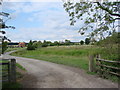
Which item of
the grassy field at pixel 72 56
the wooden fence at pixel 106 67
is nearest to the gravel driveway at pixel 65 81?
the wooden fence at pixel 106 67

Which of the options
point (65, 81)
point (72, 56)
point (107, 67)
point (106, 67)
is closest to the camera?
point (65, 81)

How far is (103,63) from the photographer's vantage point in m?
8.96

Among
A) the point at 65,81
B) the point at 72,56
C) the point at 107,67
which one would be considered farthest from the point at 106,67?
the point at 72,56

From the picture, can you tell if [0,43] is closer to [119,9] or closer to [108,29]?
[108,29]

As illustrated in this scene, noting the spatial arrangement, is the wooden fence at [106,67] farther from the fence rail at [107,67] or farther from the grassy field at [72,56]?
the grassy field at [72,56]

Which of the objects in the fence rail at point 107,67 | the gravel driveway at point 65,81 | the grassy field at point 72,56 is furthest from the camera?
the grassy field at point 72,56

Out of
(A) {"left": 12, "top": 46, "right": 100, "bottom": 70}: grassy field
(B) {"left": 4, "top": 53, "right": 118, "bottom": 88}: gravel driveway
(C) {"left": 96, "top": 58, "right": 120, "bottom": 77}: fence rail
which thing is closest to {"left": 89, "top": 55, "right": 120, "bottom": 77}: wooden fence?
(C) {"left": 96, "top": 58, "right": 120, "bottom": 77}: fence rail

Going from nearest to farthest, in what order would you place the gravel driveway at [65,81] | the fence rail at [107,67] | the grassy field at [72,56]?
the gravel driveway at [65,81], the fence rail at [107,67], the grassy field at [72,56]

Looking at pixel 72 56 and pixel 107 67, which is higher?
pixel 107 67

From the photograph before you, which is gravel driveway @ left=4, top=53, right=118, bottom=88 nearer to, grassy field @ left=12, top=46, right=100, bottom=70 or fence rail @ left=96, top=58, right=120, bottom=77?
fence rail @ left=96, top=58, right=120, bottom=77

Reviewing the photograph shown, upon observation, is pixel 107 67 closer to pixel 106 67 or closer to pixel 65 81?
pixel 106 67

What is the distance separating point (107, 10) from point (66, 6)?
348 cm

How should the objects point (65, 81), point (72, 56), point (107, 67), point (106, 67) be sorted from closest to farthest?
point (65, 81) < point (107, 67) < point (106, 67) < point (72, 56)

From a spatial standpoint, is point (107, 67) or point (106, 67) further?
point (106, 67)
